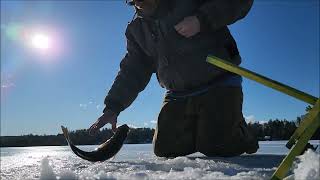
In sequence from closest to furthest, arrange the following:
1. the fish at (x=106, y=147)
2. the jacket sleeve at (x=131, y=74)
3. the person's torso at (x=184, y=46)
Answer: the fish at (x=106, y=147) < the person's torso at (x=184, y=46) < the jacket sleeve at (x=131, y=74)

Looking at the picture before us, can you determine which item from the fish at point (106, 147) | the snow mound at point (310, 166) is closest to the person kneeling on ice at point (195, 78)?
the fish at point (106, 147)

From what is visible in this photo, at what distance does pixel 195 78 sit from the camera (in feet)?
14.0

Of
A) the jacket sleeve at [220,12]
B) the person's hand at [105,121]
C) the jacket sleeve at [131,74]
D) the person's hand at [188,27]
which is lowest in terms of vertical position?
the person's hand at [105,121]

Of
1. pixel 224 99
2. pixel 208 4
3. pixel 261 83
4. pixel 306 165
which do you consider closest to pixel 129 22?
pixel 208 4

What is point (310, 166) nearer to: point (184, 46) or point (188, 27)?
point (188, 27)

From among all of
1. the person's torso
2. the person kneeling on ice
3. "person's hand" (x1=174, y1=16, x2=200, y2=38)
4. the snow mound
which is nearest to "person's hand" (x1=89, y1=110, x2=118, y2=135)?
the person kneeling on ice

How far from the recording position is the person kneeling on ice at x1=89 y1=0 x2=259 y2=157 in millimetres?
4086

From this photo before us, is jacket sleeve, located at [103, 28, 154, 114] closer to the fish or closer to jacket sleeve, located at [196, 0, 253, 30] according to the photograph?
the fish

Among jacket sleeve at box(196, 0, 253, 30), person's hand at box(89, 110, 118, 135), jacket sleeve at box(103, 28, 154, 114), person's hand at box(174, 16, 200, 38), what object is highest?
jacket sleeve at box(196, 0, 253, 30)

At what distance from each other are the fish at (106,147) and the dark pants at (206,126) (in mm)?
518

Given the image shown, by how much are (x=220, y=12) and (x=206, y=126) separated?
1107 mm

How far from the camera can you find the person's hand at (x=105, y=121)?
13.8 ft

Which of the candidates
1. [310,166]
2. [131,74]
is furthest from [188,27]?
[310,166]

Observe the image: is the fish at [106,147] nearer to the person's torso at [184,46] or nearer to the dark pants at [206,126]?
the dark pants at [206,126]
